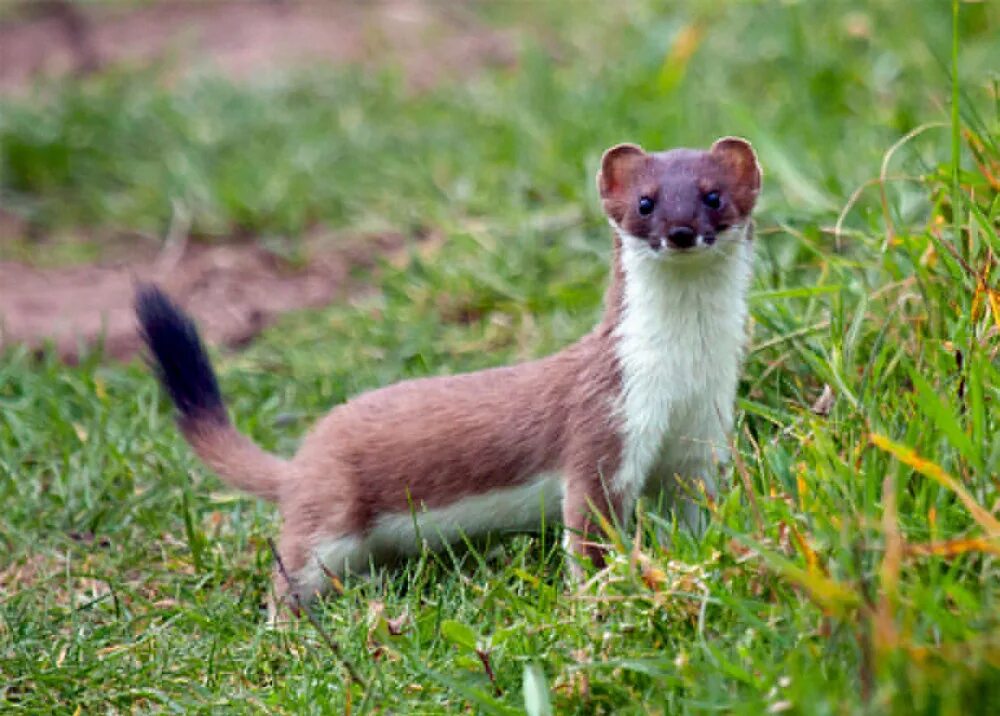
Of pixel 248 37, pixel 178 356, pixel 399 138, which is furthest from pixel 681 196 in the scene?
pixel 248 37

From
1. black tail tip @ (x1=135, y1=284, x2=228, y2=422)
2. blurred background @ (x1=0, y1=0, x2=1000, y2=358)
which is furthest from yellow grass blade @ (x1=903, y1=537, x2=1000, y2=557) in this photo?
blurred background @ (x1=0, y1=0, x2=1000, y2=358)

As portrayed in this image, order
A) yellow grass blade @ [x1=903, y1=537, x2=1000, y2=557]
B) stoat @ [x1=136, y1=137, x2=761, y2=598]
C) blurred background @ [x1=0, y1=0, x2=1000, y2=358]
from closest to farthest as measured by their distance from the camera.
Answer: yellow grass blade @ [x1=903, y1=537, x2=1000, y2=557], stoat @ [x1=136, y1=137, x2=761, y2=598], blurred background @ [x1=0, y1=0, x2=1000, y2=358]

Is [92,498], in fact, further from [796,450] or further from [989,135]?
[989,135]

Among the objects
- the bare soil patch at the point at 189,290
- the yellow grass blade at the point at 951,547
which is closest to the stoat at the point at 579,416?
the yellow grass blade at the point at 951,547

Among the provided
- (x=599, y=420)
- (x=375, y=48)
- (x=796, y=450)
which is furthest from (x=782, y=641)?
(x=375, y=48)

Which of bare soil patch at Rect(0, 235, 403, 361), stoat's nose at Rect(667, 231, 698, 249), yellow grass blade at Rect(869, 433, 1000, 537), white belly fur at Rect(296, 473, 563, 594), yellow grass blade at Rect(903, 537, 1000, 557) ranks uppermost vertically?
stoat's nose at Rect(667, 231, 698, 249)

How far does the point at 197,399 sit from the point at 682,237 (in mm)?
1595

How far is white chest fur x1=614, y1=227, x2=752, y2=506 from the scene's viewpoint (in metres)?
4.00

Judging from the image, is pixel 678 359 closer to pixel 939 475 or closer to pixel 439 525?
pixel 439 525

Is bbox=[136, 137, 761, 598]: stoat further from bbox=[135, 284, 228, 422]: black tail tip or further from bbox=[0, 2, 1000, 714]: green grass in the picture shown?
bbox=[0, 2, 1000, 714]: green grass

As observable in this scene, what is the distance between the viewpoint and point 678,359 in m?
4.00

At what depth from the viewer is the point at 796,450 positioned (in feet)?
12.5

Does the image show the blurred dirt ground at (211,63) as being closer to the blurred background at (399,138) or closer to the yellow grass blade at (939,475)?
the blurred background at (399,138)

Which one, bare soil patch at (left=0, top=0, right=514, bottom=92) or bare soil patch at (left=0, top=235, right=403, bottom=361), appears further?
bare soil patch at (left=0, top=0, right=514, bottom=92)
